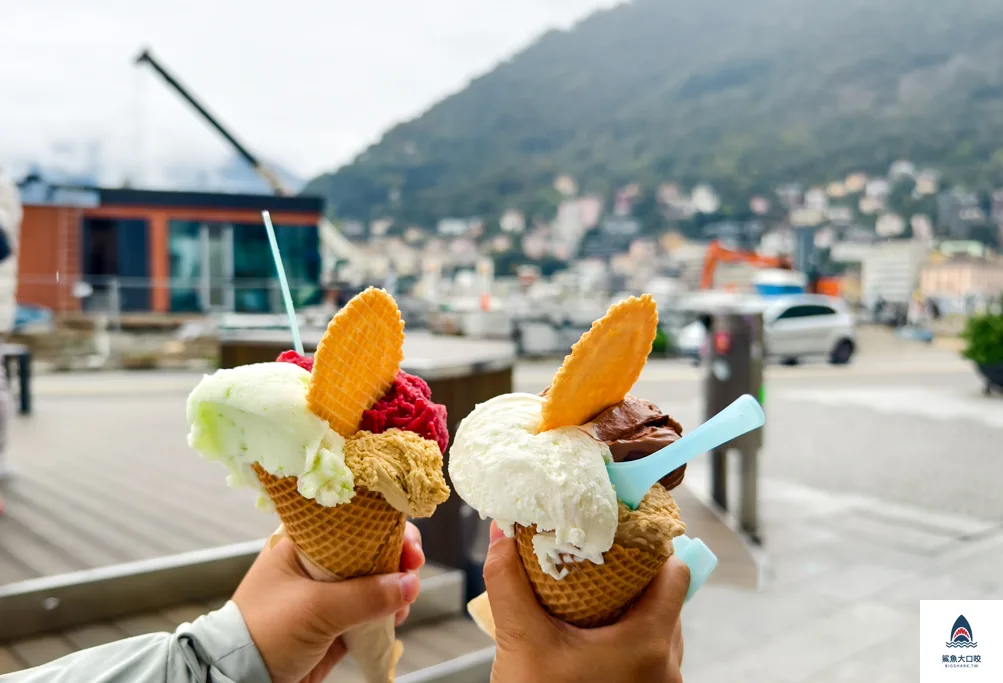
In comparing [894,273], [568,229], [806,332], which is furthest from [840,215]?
[806,332]

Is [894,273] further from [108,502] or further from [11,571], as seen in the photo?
[11,571]

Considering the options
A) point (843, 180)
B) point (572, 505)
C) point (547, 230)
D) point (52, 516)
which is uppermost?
point (843, 180)

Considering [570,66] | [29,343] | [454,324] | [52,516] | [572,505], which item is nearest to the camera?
[572,505]

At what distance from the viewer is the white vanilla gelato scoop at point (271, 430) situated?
75 centimetres

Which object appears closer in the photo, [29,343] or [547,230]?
[29,343]

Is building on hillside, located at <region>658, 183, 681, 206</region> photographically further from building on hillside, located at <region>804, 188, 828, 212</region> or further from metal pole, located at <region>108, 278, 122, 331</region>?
metal pole, located at <region>108, 278, 122, 331</region>

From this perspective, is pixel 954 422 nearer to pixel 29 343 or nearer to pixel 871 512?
pixel 871 512

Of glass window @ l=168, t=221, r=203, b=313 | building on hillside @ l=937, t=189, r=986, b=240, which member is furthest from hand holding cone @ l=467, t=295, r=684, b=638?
building on hillside @ l=937, t=189, r=986, b=240

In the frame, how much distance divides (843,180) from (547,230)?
1760 cm

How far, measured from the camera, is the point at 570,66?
58938 mm

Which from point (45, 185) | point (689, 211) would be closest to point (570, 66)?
point (689, 211)

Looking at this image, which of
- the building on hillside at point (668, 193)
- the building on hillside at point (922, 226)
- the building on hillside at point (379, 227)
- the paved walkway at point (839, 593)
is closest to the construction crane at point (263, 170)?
the paved walkway at point (839, 593)

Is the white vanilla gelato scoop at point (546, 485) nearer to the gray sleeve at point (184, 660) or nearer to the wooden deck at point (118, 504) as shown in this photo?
the gray sleeve at point (184, 660)

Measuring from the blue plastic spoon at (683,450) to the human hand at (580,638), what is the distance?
9 centimetres
